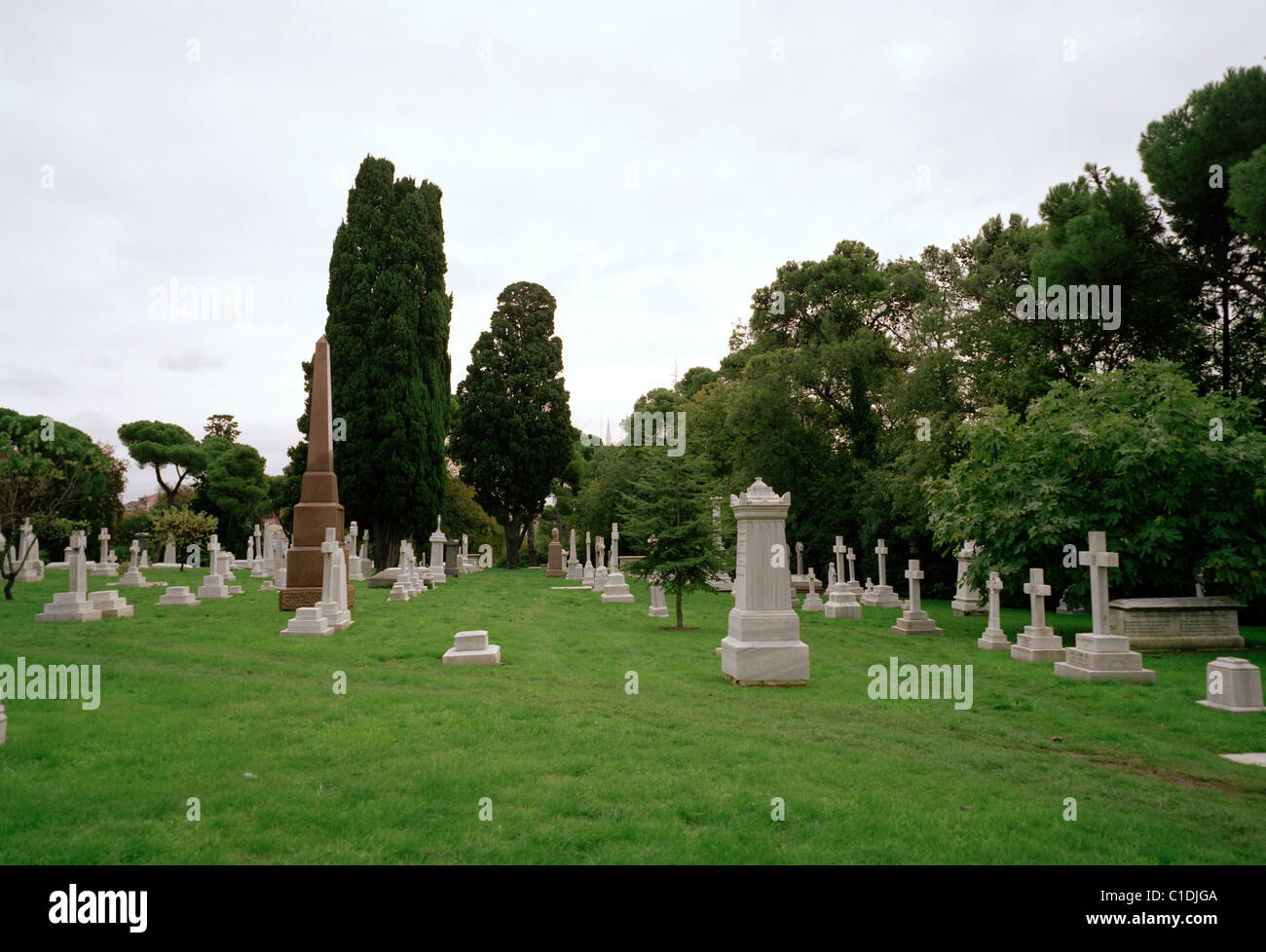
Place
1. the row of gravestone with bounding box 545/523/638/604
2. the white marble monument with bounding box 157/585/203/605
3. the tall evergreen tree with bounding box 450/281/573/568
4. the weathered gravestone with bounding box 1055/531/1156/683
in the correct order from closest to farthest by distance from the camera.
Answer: the weathered gravestone with bounding box 1055/531/1156/683
the white marble monument with bounding box 157/585/203/605
the row of gravestone with bounding box 545/523/638/604
the tall evergreen tree with bounding box 450/281/573/568

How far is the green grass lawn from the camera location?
443 cm

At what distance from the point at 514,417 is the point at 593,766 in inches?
1341

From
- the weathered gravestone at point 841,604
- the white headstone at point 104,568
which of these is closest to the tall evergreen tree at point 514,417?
the white headstone at point 104,568

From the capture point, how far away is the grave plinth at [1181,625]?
13.9 m

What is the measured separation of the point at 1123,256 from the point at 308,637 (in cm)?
1983

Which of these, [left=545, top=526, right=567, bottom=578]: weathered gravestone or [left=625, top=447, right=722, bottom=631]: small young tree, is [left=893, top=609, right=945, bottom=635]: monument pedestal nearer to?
[left=625, top=447, right=722, bottom=631]: small young tree

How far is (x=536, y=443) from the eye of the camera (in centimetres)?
3953

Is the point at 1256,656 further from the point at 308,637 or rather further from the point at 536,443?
the point at 536,443

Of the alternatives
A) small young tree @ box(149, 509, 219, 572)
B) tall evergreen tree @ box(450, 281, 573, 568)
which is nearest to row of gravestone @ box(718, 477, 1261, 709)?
tall evergreen tree @ box(450, 281, 573, 568)

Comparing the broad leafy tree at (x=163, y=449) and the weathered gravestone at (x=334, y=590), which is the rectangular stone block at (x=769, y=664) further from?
the broad leafy tree at (x=163, y=449)

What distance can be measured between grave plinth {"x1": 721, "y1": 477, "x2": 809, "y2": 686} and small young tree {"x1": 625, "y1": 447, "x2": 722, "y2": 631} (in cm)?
479

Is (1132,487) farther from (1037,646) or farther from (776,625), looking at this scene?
(776,625)
